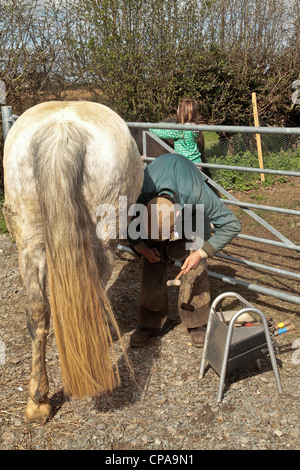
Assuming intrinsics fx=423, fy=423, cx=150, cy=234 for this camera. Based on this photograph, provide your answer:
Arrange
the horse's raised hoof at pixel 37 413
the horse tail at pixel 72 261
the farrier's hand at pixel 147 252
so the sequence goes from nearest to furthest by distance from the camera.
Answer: the horse tail at pixel 72 261, the horse's raised hoof at pixel 37 413, the farrier's hand at pixel 147 252

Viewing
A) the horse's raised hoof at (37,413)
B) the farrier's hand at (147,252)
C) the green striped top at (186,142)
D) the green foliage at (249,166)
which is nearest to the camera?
the horse's raised hoof at (37,413)

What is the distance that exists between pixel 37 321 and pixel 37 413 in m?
0.52

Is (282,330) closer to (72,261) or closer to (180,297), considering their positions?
(180,297)

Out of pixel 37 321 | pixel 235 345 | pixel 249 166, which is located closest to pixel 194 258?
pixel 235 345

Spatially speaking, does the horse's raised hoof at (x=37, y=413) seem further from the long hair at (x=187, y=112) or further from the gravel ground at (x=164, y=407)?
the long hair at (x=187, y=112)

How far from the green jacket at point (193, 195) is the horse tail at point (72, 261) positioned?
0.77 m

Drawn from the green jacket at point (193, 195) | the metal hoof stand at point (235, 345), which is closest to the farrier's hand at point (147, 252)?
the green jacket at point (193, 195)

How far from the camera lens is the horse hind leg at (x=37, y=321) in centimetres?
221

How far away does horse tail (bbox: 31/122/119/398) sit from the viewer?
1.97 metres

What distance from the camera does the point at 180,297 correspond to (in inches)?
119

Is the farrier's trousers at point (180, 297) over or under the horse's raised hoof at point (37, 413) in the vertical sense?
over
